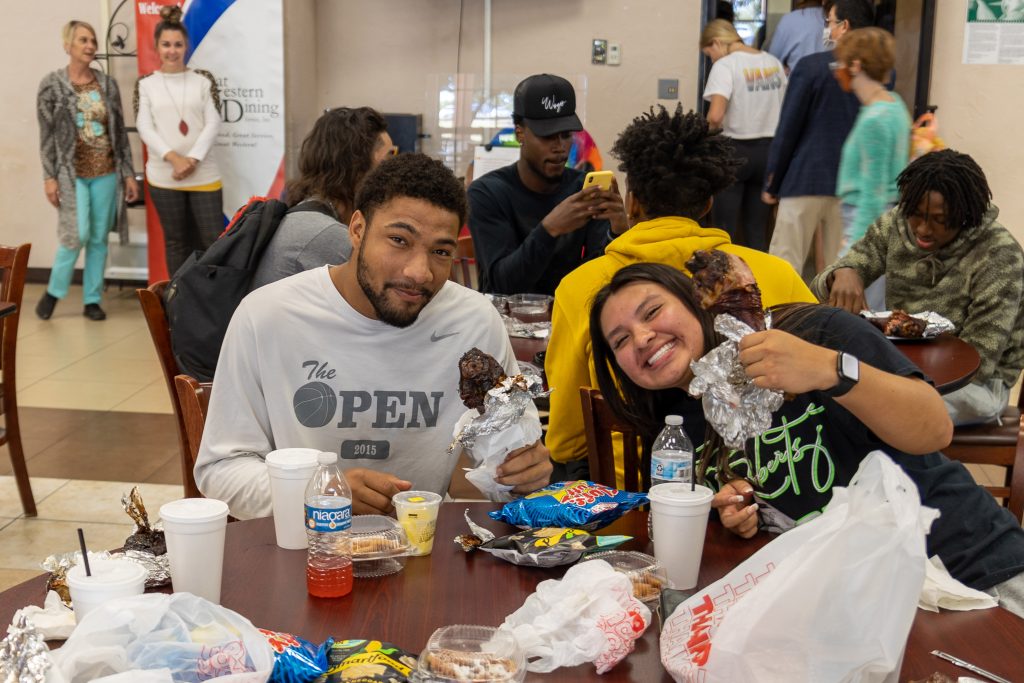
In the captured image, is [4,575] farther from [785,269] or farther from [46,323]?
[46,323]

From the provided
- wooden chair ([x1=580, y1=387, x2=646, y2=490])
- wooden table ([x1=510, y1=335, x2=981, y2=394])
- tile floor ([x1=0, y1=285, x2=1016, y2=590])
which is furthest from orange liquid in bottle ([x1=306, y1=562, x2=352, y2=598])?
tile floor ([x1=0, y1=285, x2=1016, y2=590])

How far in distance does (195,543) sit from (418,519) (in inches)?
13.8

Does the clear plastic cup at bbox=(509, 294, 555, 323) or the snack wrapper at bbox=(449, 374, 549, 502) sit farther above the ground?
the snack wrapper at bbox=(449, 374, 549, 502)

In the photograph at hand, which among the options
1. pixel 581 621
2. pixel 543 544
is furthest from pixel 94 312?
pixel 581 621


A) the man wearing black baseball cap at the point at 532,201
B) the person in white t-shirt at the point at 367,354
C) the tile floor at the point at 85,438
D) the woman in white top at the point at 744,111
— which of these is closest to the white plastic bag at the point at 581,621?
the person in white t-shirt at the point at 367,354

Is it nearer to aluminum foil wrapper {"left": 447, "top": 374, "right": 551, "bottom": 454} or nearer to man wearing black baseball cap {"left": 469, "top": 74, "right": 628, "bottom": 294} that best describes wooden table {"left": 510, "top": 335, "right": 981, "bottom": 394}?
man wearing black baseball cap {"left": 469, "top": 74, "right": 628, "bottom": 294}

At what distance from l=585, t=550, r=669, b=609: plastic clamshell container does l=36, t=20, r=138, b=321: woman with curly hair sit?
6354 mm

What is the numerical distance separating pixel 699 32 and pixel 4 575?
6.12m

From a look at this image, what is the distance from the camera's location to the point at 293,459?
1.57 meters

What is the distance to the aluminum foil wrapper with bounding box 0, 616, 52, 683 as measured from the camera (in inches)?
40.9

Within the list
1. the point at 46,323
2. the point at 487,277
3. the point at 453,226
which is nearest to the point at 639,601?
the point at 453,226

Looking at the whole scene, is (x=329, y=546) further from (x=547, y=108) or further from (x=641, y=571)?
(x=547, y=108)

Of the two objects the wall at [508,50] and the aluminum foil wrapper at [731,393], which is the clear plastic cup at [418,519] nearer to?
the aluminum foil wrapper at [731,393]

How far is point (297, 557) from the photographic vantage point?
158 cm
